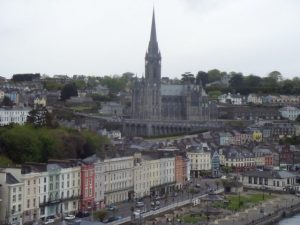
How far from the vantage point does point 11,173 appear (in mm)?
33156

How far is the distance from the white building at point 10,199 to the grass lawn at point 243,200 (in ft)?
40.7

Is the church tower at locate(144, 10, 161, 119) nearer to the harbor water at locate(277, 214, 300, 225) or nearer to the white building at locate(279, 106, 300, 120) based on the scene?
the white building at locate(279, 106, 300, 120)

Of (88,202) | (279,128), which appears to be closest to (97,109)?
(279,128)

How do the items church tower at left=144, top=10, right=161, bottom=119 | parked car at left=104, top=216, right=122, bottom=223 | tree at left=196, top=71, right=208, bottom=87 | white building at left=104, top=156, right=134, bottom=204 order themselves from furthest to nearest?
tree at left=196, top=71, right=208, bottom=87
church tower at left=144, top=10, right=161, bottom=119
white building at left=104, top=156, right=134, bottom=204
parked car at left=104, top=216, right=122, bottom=223

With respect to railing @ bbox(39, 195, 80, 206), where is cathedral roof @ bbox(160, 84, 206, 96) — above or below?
above

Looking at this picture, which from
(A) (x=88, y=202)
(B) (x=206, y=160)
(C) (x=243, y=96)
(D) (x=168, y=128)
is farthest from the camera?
(C) (x=243, y=96)

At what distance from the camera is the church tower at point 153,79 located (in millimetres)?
92375

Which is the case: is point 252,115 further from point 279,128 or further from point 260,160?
point 260,160

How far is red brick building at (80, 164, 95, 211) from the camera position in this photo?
121ft

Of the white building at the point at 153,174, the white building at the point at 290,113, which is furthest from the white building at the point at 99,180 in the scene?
the white building at the point at 290,113

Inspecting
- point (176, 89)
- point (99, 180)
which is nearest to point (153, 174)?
point (99, 180)

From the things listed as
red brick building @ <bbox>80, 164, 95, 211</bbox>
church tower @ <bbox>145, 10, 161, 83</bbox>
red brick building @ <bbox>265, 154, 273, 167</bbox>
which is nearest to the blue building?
red brick building @ <bbox>265, 154, 273, 167</bbox>

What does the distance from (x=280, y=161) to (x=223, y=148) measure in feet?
16.1

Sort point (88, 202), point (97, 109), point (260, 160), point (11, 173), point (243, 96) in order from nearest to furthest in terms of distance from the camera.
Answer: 1. point (11, 173)
2. point (88, 202)
3. point (260, 160)
4. point (97, 109)
5. point (243, 96)
